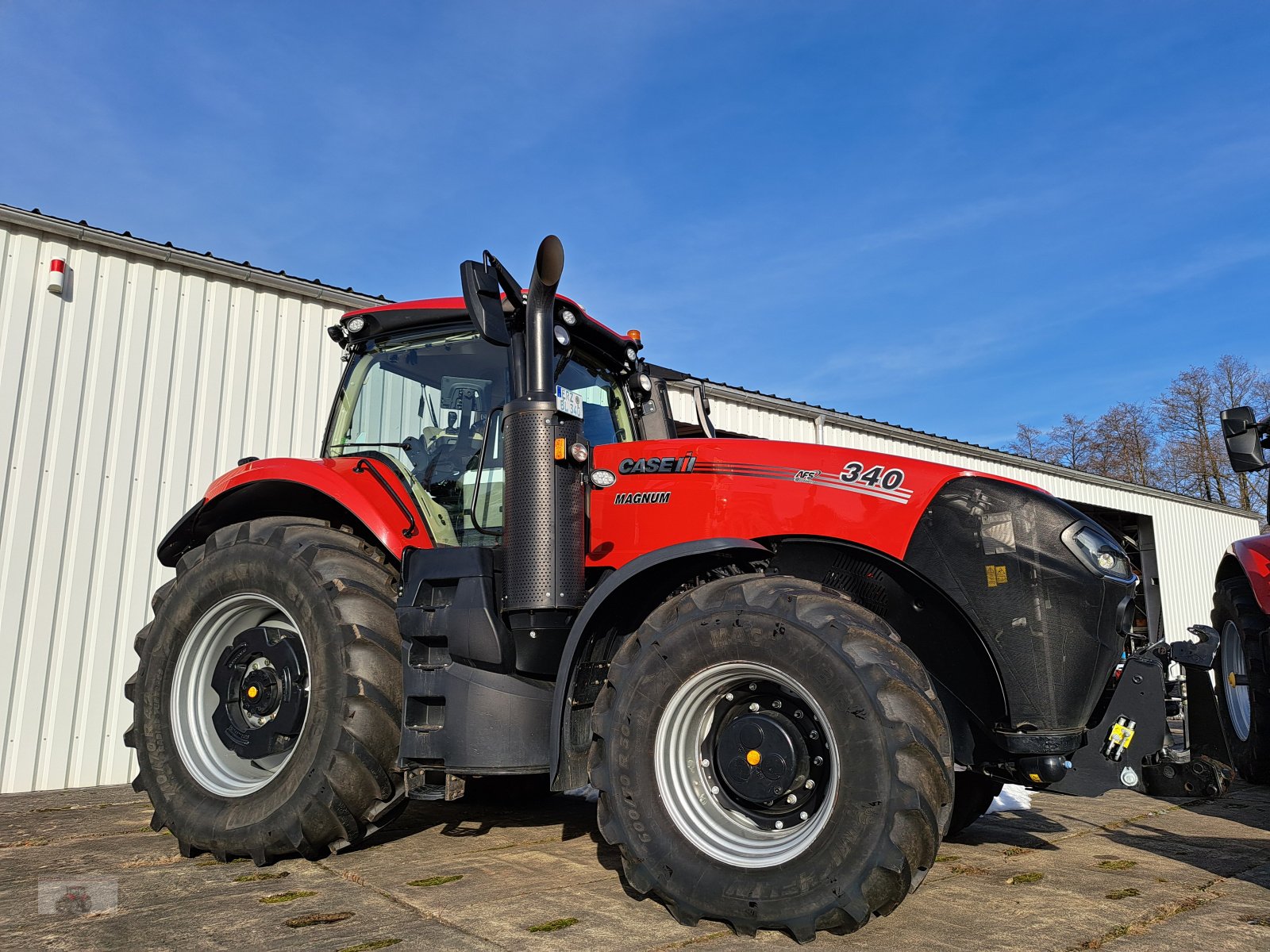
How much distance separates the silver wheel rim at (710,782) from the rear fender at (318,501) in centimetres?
145

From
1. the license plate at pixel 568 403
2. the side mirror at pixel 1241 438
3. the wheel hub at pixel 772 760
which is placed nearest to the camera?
the wheel hub at pixel 772 760

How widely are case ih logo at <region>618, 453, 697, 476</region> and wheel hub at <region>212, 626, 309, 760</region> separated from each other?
1702 millimetres

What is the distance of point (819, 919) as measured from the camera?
8.92ft

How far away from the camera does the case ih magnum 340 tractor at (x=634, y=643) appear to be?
115 inches

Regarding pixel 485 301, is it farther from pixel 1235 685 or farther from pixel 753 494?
pixel 1235 685

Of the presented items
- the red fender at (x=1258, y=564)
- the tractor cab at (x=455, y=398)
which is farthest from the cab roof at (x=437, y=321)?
the red fender at (x=1258, y=564)

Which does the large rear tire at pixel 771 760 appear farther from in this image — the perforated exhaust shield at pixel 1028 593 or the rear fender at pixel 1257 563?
the rear fender at pixel 1257 563

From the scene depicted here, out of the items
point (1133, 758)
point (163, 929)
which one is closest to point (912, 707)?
point (1133, 758)

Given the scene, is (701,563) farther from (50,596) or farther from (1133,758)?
(50,596)

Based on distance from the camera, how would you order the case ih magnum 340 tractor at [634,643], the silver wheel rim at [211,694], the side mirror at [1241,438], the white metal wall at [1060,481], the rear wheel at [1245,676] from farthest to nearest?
the white metal wall at [1060,481] → the rear wheel at [1245,676] → the side mirror at [1241,438] → the silver wheel rim at [211,694] → the case ih magnum 340 tractor at [634,643]

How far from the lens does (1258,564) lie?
207 inches

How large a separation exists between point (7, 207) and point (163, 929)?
541cm

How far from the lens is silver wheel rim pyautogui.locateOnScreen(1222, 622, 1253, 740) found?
5.65m

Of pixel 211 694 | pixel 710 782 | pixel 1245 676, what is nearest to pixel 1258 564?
pixel 1245 676
